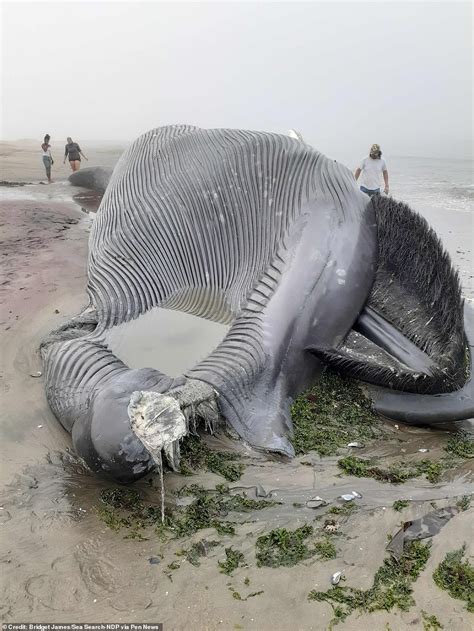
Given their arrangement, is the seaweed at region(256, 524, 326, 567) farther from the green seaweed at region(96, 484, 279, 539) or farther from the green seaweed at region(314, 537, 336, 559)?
the green seaweed at region(96, 484, 279, 539)

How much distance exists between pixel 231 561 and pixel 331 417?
2.20 meters

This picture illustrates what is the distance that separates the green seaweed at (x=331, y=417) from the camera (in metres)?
5.13

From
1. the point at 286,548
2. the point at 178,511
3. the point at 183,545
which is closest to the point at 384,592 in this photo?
the point at 286,548

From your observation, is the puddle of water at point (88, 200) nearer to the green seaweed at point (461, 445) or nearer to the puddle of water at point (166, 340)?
the puddle of water at point (166, 340)

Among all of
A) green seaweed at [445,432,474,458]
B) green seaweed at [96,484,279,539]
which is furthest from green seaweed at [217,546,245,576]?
green seaweed at [445,432,474,458]

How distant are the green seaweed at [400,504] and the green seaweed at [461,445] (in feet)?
3.25

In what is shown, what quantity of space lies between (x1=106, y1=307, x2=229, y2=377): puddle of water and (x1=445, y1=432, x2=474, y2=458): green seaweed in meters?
2.47

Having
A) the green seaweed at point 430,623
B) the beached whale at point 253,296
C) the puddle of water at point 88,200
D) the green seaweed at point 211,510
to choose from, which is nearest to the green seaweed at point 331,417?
the beached whale at point 253,296

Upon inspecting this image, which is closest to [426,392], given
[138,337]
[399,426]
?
[399,426]

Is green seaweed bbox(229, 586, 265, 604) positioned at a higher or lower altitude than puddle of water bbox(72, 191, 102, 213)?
lower

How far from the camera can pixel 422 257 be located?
5.88 m

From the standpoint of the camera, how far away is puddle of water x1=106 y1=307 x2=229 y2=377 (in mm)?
5500

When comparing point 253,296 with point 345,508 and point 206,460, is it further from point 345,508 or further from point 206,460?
point 345,508

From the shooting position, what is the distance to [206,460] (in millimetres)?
4797
